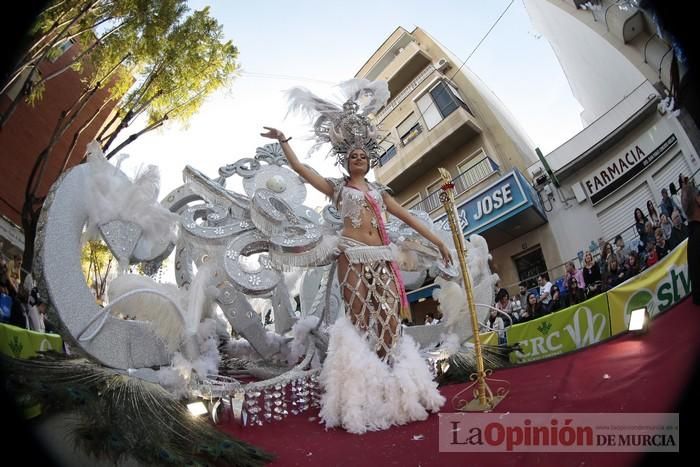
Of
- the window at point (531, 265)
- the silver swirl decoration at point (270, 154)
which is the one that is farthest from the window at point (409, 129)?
the silver swirl decoration at point (270, 154)

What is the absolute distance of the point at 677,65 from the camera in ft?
4.00

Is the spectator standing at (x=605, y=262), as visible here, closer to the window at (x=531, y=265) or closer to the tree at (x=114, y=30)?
the window at (x=531, y=265)

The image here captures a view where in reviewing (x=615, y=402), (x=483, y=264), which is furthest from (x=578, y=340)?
(x=615, y=402)

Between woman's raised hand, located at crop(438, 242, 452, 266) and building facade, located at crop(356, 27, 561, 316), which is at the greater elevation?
building facade, located at crop(356, 27, 561, 316)

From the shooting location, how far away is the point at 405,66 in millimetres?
16438

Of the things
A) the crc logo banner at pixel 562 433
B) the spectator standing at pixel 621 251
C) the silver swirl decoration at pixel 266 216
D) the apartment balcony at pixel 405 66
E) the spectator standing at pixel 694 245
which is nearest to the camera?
the crc logo banner at pixel 562 433

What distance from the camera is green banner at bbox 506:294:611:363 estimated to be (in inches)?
155

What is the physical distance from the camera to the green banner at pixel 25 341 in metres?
2.59

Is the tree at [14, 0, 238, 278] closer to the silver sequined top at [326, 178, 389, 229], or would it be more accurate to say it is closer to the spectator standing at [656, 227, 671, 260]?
the silver sequined top at [326, 178, 389, 229]

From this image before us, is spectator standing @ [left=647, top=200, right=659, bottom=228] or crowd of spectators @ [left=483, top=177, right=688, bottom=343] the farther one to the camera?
spectator standing @ [left=647, top=200, right=659, bottom=228]

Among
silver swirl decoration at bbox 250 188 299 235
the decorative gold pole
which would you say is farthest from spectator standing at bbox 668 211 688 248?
silver swirl decoration at bbox 250 188 299 235

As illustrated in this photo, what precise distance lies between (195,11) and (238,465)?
748 centimetres

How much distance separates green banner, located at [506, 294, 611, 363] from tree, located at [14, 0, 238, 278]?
6406 millimetres

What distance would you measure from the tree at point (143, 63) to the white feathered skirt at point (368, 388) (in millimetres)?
4674
